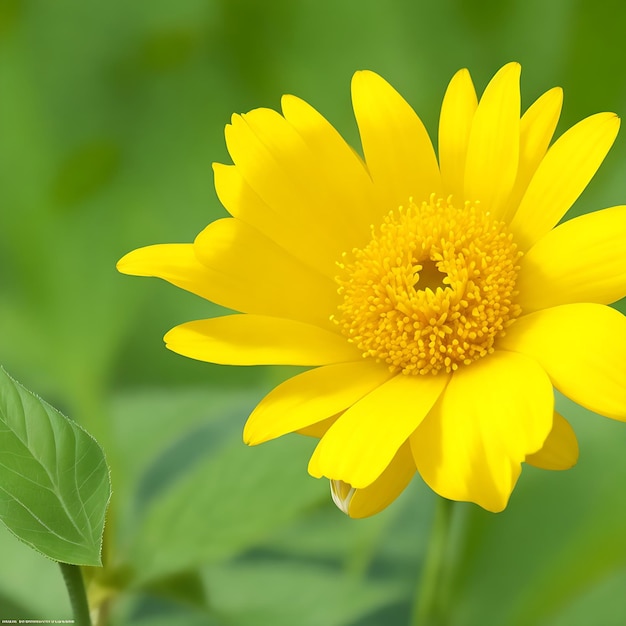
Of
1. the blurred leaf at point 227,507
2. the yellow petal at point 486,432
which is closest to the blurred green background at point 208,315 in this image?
the blurred leaf at point 227,507

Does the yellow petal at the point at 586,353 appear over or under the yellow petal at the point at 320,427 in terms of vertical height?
over

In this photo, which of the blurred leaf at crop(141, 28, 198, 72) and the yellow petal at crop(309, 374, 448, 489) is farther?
the blurred leaf at crop(141, 28, 198, 72)

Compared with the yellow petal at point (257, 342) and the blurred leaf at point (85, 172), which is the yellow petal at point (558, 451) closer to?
the yellow petal at point (257, 342)

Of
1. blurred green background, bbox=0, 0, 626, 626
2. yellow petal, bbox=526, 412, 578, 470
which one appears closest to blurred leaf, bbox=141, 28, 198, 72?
blurred green background, bbox=0, 0, 626, 626

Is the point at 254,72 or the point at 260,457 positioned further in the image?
the point at 254,72

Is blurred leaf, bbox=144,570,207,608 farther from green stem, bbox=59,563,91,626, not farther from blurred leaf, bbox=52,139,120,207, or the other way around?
blurred leaf, bbox=52,139,120,207

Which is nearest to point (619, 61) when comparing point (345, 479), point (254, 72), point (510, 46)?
point (510, 46)

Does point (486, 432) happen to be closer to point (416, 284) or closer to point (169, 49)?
point (416, 284)

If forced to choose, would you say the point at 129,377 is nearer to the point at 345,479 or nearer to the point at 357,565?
the point at 357,565
